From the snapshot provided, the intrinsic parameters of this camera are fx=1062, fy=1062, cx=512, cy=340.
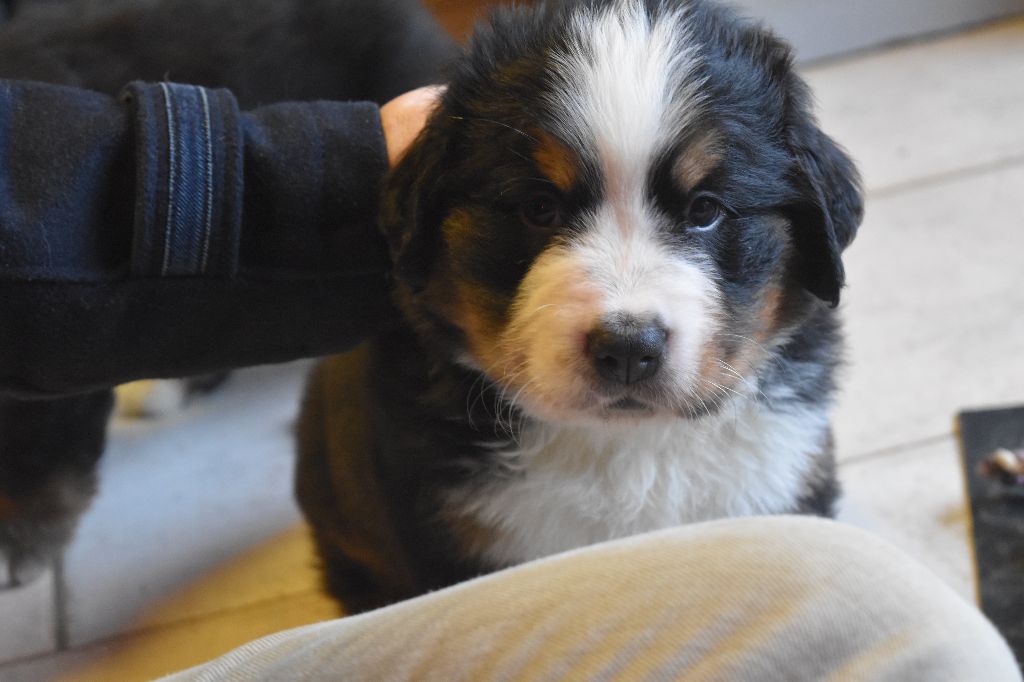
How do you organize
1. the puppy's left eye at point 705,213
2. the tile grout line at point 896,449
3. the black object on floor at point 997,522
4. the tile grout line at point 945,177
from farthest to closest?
the tile grout line at point 945,177
the tile grout line at point 896,449
the black object on floor at point 997,522
the puppy's left eye at point 705,213

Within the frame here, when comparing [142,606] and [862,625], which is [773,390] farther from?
[142,606]

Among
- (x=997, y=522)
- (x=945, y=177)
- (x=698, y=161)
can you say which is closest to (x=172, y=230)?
(x=698, y=161)

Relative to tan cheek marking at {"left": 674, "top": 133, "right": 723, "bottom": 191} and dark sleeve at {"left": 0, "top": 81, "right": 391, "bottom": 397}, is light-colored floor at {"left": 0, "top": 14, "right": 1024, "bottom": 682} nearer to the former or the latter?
dark sleeve at {"left": 0, "top": 81, "right": 391, "bottom": 397}

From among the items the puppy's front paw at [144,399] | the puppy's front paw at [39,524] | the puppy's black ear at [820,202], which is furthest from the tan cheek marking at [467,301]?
the puppy's front paw at [144,399]

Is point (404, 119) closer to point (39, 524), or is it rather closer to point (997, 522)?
point (39, 524)

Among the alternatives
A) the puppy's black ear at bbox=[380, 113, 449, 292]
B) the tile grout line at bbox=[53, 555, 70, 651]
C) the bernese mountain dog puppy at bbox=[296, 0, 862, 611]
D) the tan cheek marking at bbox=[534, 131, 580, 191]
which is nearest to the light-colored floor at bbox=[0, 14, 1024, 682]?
the tile grout line at bbox=[53, 555, 70, 651]

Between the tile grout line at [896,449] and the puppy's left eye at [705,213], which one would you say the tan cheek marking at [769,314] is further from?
the tile grout line at [896,449]
